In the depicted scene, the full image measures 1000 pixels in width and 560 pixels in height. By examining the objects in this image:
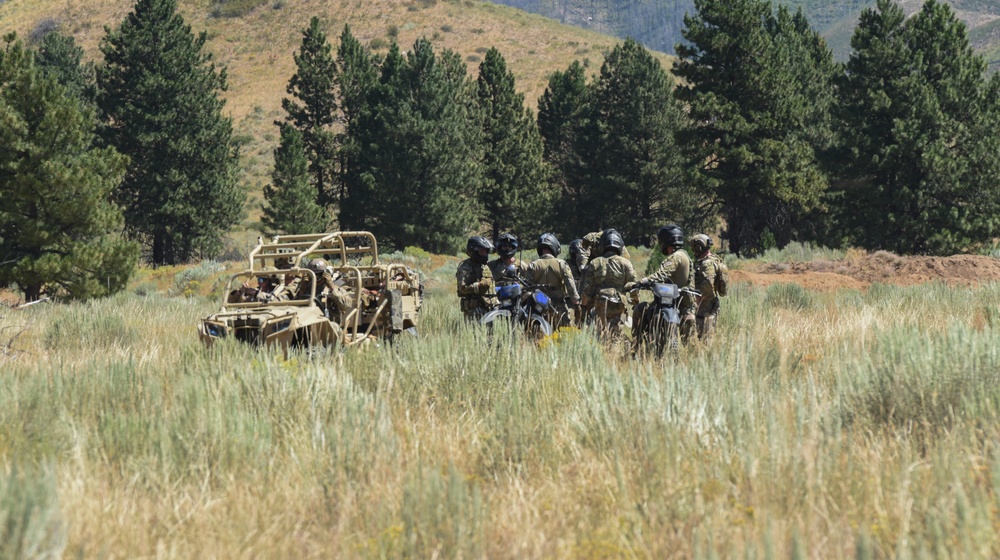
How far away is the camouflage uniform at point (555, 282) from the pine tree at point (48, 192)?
42.5 ft

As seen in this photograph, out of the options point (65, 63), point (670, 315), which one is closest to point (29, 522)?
point (670, 315)

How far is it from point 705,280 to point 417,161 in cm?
3042

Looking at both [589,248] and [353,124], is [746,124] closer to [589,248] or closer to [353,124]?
[353,124]

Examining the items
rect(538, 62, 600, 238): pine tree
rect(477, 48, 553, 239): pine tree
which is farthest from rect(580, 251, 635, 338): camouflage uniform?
rect(477, 48, 553, 239): pine tree

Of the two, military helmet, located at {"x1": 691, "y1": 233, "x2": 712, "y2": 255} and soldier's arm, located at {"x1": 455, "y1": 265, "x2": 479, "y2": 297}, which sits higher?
military helmet, located at {"x1": 691, "y1": 233, "x2": 712, "y2": 255}

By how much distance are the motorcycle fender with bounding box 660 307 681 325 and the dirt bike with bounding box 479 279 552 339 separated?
1.45 meters

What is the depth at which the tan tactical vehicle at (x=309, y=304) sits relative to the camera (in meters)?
7.63

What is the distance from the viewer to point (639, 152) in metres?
39.6

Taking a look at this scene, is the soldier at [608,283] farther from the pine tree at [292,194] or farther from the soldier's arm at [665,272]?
the pine tree at [292,194]

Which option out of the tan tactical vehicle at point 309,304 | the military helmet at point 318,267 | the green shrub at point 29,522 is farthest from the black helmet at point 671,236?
the green shrub at point 29,522

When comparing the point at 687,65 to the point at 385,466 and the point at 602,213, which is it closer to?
the point at 602,213

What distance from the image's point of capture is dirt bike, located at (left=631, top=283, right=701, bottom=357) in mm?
7430

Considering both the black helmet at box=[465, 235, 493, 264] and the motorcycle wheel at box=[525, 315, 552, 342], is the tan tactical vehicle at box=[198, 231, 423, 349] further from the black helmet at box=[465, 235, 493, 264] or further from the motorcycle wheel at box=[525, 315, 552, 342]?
the motorcycle wheel at box=[525, 315, 552, 342]

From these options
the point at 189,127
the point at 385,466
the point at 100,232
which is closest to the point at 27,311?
the point at 100,232
